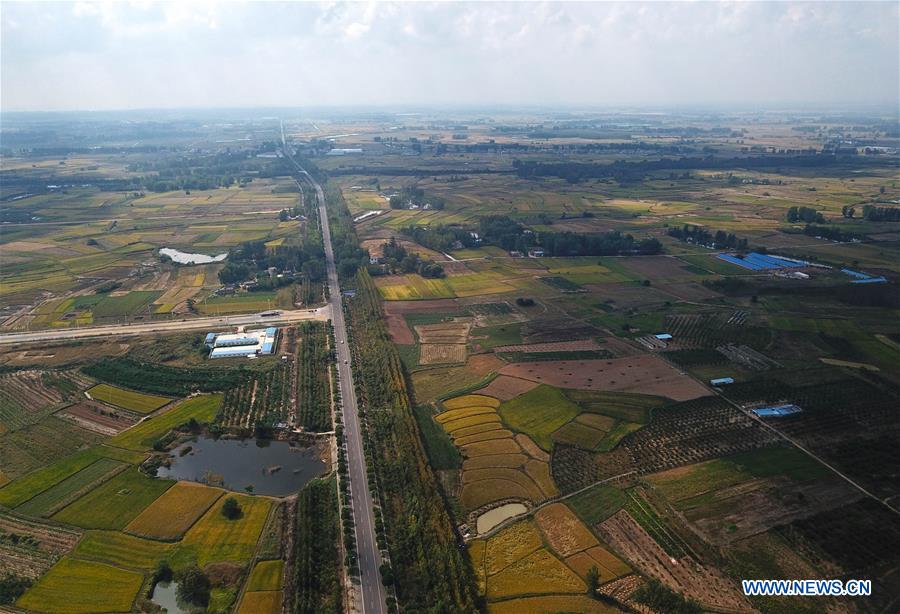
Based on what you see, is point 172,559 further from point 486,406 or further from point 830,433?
point 830,433

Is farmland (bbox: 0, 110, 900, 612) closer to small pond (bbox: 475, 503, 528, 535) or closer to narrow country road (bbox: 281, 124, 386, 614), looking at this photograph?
small pond (bbox: 475, 503, 528, 535)

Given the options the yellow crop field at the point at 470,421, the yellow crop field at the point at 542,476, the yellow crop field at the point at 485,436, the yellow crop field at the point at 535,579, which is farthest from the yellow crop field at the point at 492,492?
the yellow crop field at the point at 470,421

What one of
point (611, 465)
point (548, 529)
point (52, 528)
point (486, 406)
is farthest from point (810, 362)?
point (52, 528)

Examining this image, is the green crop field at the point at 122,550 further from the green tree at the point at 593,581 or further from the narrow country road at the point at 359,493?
the green tree at the point at 593,581

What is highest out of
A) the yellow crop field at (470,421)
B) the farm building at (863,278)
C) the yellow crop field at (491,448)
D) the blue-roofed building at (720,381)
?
the farm building at (863,278)

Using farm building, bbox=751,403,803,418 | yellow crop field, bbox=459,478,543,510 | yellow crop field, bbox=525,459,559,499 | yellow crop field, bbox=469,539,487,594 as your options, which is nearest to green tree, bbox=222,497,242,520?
yellow crop field, bbox=459,478,543,510

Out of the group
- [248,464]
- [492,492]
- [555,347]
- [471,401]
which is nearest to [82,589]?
[248,464]

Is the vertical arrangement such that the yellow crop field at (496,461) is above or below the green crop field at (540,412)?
below
